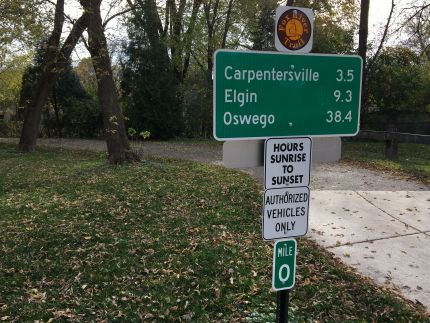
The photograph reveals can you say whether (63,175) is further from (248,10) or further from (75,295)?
(248,10)

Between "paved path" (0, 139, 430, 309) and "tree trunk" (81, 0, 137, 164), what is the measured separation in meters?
3.18

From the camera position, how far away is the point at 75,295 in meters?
3.89

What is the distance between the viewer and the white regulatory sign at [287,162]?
224 centimetres

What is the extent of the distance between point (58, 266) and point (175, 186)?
363cm

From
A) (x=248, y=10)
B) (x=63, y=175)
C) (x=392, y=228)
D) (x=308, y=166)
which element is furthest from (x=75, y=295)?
(x=248, y=10)

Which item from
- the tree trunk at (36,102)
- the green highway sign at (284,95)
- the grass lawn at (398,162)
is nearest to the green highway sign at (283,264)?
the green highway sign at (284,95)

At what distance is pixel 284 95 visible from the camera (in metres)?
2.22

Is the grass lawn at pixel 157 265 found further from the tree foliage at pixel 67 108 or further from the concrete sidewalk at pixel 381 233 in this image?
the tree foliage at pixel 67 108

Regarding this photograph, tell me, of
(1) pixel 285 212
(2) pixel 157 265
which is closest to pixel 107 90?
(2) pixel 157 265

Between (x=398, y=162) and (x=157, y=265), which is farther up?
(x=398, y=162)

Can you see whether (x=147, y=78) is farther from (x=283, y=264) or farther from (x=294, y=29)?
(x=283, y=264)

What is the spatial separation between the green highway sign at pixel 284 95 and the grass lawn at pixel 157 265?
191cm

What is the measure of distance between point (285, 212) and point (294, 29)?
0.95 meters

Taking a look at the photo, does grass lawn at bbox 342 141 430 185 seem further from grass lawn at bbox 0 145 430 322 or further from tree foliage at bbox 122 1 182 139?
tree foliage at bbox 122 1 182 139
